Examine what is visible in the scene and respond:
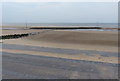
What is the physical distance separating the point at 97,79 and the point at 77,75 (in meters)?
1.06

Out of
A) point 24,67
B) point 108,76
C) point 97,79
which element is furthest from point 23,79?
point 108,76

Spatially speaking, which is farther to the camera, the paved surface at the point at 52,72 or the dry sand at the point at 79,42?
the dry sand at the point at 79,42

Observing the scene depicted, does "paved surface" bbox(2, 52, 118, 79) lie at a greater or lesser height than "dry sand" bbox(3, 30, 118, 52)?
greater

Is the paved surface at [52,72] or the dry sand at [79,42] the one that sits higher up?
the paved surface at [52,72]

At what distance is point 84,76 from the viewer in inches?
354

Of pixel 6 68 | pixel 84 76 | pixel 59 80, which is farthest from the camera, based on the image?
pixel 6 68

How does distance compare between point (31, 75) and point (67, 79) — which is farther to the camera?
point (31, 75)

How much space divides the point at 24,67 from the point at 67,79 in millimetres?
3344

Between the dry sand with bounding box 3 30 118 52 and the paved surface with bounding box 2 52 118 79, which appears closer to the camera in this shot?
the paved surface with bounding box 2 52 118 79

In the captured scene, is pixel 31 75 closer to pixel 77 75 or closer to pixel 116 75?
pixel 77 75

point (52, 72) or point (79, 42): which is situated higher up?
point (52, 72)

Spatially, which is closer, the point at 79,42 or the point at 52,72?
the point at 52,72

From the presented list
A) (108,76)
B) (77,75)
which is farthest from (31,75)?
(108,76)

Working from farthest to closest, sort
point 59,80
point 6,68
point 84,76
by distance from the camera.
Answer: point 6,68, point 84,76, point 59,80
